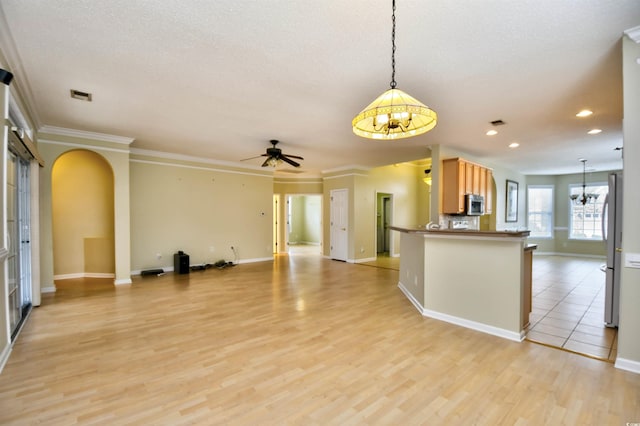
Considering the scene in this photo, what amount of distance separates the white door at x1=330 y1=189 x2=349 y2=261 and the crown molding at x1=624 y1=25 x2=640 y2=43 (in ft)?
20.6

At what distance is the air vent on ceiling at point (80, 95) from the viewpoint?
335 centimetres

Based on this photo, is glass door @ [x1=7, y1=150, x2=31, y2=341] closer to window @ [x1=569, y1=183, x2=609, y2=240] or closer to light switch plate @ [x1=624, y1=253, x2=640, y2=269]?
light switch plate @ [x1=624, y1=253, x2=640, y2=269]

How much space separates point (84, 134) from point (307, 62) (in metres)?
4.43

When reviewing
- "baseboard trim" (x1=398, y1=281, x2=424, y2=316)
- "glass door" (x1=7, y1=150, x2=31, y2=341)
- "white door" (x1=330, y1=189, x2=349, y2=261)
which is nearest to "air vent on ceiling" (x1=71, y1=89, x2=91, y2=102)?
Answer: "glass door" (x1=7, y1=150, x2=31, y2=341)

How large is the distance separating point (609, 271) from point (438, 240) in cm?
197

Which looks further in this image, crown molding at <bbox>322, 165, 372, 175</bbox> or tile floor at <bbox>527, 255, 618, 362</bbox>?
crown molding at <bbox>322, 165, 372, 175</bbox>

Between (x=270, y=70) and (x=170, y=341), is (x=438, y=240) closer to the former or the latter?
(x=270, y=70)

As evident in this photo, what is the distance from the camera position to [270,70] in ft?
9.14

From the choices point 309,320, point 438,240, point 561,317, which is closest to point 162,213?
point 309,320

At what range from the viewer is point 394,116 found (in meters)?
2.45

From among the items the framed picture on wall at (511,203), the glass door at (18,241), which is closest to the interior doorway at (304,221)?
the framed picture on wall at (511,203)

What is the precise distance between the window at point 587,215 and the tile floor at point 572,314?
3.32 m

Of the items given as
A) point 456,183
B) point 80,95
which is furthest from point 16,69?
point 456,183

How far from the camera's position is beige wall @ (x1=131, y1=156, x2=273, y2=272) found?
245 inches
